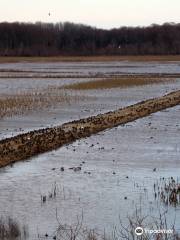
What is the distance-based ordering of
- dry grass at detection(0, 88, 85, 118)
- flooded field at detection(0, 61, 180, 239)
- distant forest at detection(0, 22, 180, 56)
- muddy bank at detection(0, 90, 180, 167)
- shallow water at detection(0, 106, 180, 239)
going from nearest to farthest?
1. flooded field at detection(0, 61, 180, 239)
2. shallow water at detection(0, 106, 180, 239)
3. muddy bank at detection(0, 90, 180, 167)
4. dry grass at detection(0, 88, 85, 118)
5. distant forest at detection(0, 22, 180, 56)

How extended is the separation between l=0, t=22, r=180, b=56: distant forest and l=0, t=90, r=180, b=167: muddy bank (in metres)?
113

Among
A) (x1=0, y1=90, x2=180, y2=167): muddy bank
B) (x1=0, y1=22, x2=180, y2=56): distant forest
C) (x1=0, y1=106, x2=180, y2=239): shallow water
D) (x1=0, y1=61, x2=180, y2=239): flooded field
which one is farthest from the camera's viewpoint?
(x1=0, y1=22, x2=180, y2=56): distant forest

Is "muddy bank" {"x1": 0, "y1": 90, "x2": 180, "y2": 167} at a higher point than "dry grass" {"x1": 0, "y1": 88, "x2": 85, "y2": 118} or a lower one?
higher

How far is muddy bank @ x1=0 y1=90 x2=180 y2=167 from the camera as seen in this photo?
15.4 metres

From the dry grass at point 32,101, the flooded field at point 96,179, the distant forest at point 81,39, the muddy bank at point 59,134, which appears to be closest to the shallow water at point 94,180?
the flooded field at point 96,179

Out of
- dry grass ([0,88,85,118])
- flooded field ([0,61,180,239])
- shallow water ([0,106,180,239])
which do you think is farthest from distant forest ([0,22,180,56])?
shallow water ([0,106,180,239])

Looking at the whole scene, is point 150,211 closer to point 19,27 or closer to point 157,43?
point 157,43

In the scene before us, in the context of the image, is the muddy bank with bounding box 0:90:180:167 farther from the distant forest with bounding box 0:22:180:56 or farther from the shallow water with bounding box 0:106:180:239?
the distant forest with bounding box 0:22:180:56

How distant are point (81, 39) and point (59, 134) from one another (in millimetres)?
145219

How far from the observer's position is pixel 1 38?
157375 mm

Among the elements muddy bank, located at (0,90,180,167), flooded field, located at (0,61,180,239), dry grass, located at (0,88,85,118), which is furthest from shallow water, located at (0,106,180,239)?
dry grass, located at (0,88,85,118)

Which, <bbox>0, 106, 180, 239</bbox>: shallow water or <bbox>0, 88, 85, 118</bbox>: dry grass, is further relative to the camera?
<bbox>0, 88, 85, 118</bbox>: dry grass

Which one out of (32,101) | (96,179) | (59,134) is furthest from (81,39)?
(96,179)

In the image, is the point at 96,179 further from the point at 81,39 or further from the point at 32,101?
the point at 81,39
